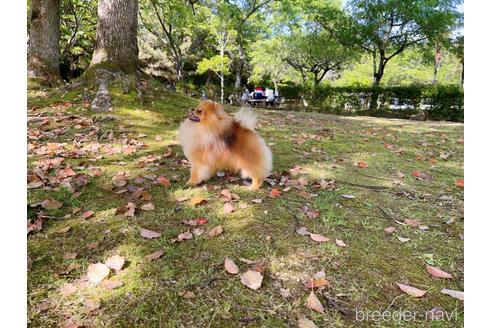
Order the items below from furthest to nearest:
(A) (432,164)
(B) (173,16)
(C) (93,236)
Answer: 1. (B) (173,16)
2. (A) (432,164)
3. (C) (93,236)

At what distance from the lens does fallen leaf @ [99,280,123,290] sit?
1.75 m

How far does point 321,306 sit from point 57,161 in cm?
313

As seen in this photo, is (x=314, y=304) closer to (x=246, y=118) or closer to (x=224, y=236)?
(x=224, y=236)

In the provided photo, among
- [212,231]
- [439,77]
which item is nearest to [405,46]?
[439,77]

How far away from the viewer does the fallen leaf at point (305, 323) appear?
156 cm

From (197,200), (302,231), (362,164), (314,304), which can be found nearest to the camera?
(314,304)

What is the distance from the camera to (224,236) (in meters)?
2.33

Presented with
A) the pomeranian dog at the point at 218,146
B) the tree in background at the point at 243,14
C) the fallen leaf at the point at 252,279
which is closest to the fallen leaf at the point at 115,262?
the fallen leaf at the point at 252,279

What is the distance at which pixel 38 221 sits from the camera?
235 centimetres

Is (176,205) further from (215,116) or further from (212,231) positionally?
(215,116)

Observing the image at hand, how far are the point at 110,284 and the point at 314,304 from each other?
3.56 ft

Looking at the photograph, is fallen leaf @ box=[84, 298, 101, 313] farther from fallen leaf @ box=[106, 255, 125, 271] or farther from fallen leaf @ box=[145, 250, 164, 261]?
fallen leaf @ box=[145, 250, 164, 261]

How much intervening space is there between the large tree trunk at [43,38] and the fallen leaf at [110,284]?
256 inches

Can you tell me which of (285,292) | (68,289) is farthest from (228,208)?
(68,289)
